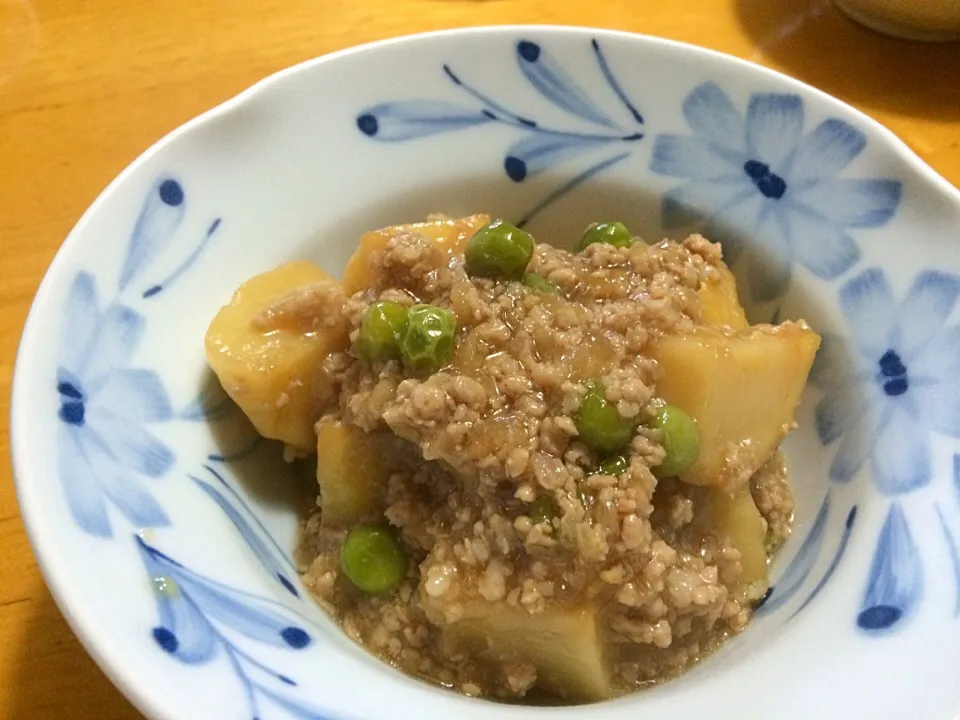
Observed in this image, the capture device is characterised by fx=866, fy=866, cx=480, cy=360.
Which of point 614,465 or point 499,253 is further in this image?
point 499,253

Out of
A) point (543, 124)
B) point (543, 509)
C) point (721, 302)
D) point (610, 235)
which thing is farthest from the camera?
point (543, 124)

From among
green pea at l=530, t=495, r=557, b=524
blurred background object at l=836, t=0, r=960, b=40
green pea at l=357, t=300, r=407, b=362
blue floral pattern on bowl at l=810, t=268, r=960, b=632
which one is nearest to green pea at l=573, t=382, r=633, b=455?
green pea at l=530, t=495, r=557, b=524

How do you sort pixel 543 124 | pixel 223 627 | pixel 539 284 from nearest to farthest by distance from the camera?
pixel 223 627 → pixel 539 284 → pixel 543 124

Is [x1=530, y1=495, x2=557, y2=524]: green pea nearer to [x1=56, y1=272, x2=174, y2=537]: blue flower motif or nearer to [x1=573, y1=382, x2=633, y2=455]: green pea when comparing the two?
[x1=573, y1=382, x2=633, y2=455]: green pea

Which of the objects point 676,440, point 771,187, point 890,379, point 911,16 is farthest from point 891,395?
point 911,16

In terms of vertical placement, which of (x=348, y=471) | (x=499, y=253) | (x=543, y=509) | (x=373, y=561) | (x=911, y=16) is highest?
(x=911, y=16)

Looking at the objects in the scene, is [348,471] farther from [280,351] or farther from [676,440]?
[676,440]
